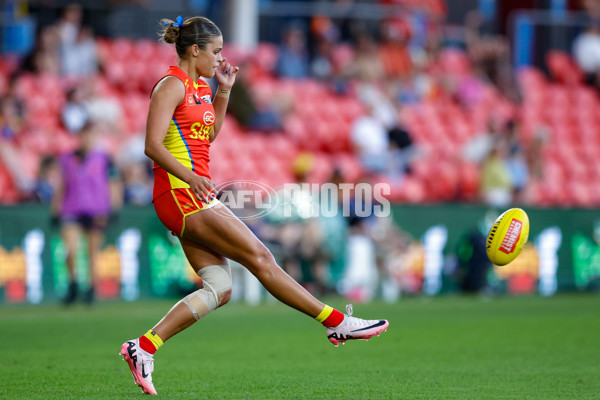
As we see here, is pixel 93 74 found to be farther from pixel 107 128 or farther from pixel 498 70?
pixel 498 70

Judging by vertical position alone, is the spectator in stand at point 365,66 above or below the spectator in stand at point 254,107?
above

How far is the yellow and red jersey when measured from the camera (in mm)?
5906

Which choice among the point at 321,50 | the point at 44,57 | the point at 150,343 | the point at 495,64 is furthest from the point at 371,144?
the point at 150,343

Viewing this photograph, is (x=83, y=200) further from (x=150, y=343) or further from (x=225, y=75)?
(x=150, y=343)

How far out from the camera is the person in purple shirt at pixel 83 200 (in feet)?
41.3

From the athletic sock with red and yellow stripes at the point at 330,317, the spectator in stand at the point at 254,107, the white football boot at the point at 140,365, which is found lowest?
the white football boot at the point at 140,365

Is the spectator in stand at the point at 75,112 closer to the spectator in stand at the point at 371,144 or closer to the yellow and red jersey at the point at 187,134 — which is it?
the spectator in stand at the point at 371,144

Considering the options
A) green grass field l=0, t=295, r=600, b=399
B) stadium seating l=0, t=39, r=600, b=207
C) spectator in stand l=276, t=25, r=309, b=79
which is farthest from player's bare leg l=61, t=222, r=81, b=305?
spectator in stand l=276, t=25, r=309, b=79

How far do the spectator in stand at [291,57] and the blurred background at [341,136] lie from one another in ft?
0.10

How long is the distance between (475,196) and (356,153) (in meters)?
2.36

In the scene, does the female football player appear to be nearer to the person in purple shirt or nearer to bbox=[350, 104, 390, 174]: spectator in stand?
the person in purple shirt

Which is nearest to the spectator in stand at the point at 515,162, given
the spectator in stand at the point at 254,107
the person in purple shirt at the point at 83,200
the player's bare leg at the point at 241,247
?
the spectator in stand at the point at 254,107

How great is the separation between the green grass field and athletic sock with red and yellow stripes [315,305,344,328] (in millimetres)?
422

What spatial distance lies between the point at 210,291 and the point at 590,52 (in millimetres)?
18860
